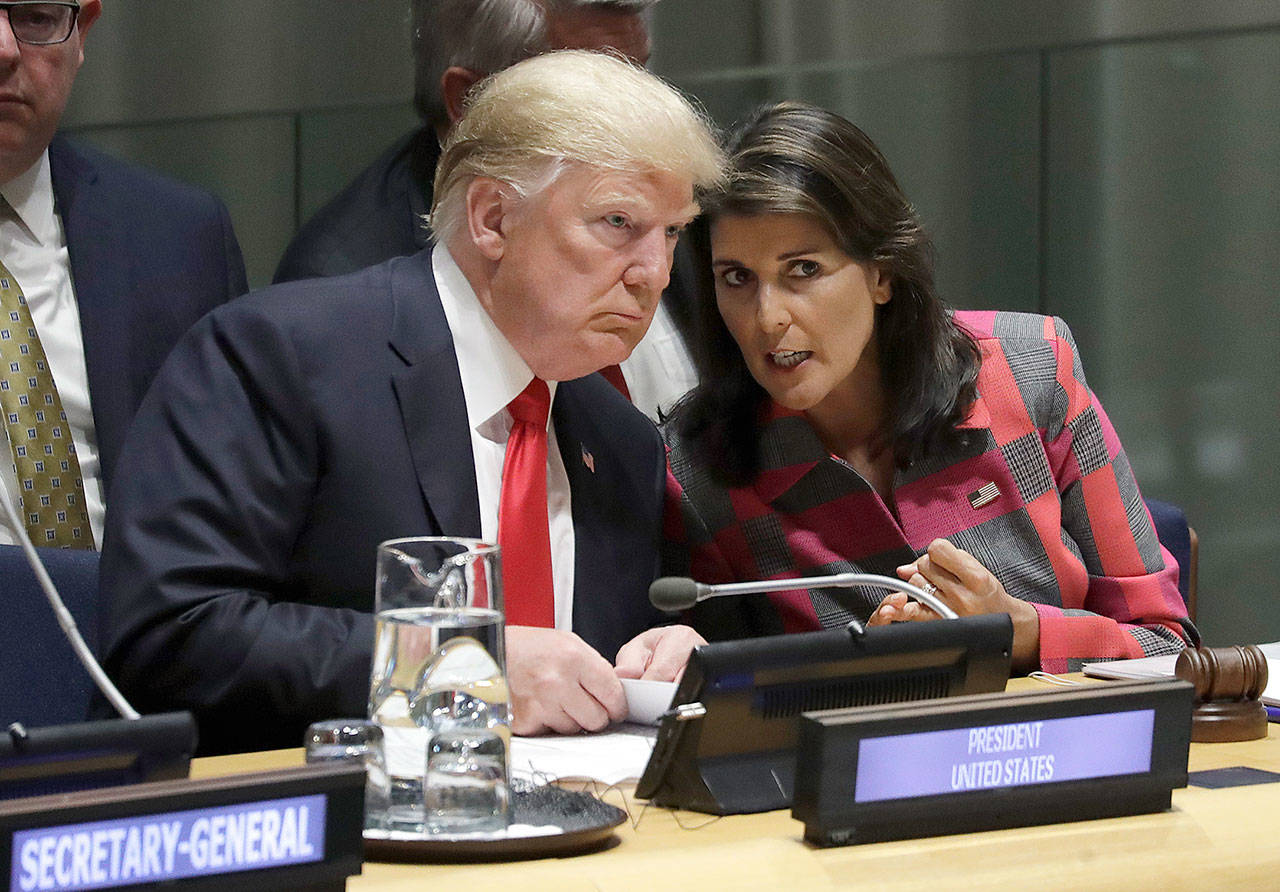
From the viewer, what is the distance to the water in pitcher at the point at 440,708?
1.25m

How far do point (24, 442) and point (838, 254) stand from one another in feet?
3.85

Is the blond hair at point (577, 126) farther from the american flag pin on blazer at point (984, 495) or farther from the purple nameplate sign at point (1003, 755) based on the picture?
the purple nameplate sign at point (1003, 755)

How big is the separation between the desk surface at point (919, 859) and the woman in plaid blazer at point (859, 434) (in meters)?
1.00

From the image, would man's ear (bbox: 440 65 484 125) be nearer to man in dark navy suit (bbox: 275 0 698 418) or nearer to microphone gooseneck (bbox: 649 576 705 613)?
man in dark navy suit (bbox: 275 0 698 418)

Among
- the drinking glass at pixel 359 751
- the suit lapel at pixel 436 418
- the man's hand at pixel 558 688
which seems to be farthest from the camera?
the suit lapel at pixel 436 418

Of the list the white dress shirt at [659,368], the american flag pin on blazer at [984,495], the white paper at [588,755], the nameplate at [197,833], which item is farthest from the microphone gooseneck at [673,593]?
the white dress shirt at [659,368]

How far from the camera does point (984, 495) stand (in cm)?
246

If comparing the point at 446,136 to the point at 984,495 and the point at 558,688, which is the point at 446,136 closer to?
the point at 984,495

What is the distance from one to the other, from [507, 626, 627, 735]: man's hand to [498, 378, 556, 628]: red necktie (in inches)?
10.1

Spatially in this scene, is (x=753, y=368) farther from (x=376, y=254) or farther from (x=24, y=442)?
(x=24, y=442)

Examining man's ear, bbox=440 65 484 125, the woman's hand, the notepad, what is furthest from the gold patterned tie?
the notepad

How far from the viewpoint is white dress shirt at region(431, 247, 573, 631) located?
206 centimetres

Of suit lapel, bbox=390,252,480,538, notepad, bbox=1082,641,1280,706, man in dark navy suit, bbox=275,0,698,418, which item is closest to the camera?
notepad, bbox=1082,641,1280,706

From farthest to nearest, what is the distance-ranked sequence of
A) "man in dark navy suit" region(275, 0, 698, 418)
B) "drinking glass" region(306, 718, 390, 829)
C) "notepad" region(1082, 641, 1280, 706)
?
"man in dark navy suit" region(275, 0, 698, 418) → "notepad" region(1082, 641, 1280, 706) → "drinking glass" region(306, 718, 390, 829)
